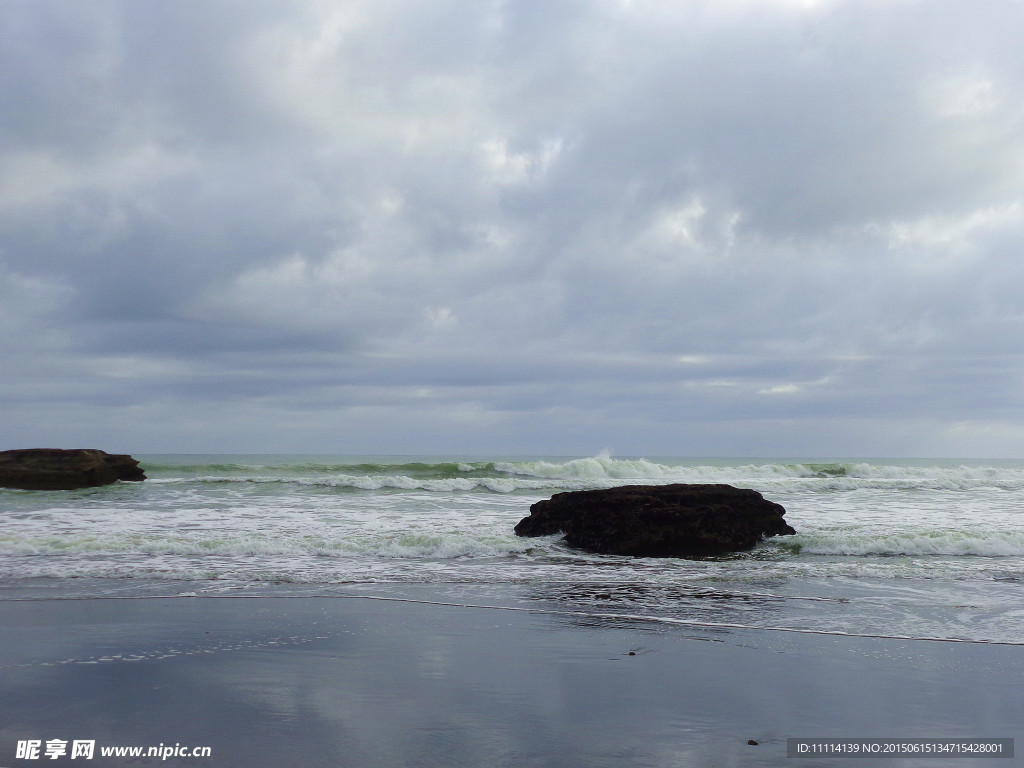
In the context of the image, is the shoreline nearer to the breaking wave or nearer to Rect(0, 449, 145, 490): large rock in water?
Rect(0, 449, 145, 490): large rock in water

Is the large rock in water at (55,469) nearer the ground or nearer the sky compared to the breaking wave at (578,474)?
nearer the sky

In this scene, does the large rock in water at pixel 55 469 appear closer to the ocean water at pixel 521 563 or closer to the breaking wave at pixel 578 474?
the ocean water at pixel 521 563

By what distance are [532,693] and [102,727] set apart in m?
2.69

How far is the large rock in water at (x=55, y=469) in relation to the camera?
73.3 ft

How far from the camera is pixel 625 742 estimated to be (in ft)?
12.3

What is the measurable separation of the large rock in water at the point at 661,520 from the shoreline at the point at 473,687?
4787 mm

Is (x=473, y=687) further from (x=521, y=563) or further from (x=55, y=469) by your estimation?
(x=55, y=469)

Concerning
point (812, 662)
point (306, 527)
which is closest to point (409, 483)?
point (306, 527)

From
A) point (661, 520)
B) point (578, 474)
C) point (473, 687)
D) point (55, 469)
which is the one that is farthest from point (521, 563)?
point (578, 474)

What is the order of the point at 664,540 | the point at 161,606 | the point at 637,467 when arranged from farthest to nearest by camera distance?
the point at 637,467, the point at 664,540, the point at 161,606

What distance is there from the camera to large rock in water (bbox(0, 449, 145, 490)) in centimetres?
2234

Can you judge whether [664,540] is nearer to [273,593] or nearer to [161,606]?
[273,593]

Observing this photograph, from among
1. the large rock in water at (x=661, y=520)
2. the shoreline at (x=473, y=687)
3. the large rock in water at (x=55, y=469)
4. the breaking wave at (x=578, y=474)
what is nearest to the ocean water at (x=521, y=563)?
the large rock in water at (x=661, y=520)

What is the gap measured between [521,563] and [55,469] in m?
20.0
